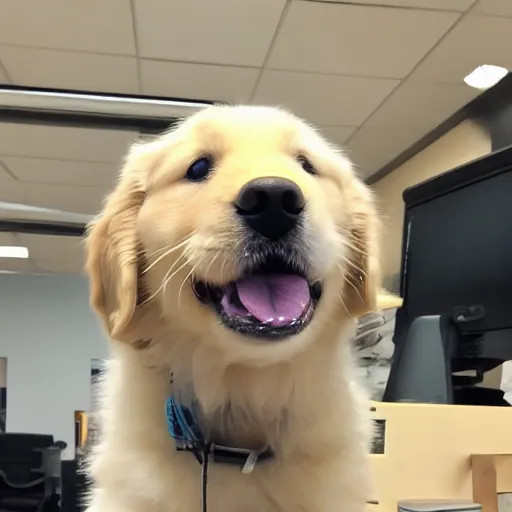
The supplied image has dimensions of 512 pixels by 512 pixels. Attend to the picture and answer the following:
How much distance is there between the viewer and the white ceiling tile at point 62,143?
3252 mm

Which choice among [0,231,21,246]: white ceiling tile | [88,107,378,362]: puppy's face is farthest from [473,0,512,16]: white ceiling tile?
[0,231,21,246]: white ceiling tile

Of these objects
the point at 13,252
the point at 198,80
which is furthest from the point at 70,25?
the point at 13,252

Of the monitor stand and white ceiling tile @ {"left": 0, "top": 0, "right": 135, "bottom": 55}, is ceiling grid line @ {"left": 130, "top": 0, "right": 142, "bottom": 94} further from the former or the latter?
the monitor stand

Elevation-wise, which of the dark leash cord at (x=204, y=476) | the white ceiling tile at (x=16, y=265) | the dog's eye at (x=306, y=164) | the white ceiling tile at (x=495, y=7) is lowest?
the dark leash cord at (x=204, y=476)

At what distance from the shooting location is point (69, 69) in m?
2.61

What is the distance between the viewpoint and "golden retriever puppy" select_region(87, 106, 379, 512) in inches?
29.0

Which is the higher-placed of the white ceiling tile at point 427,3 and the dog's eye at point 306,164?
the white ceiling tile at point 427,3

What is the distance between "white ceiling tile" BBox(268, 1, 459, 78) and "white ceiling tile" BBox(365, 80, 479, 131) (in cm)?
19

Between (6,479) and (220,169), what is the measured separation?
473 centimetres

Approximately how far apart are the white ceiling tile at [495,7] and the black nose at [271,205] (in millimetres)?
1675

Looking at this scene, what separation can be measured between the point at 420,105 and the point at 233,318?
2.41m

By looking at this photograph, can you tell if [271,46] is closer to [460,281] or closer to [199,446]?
[460,281]

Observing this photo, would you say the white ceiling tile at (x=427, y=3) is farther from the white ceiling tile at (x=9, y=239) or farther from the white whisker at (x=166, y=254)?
the white ceiling tile at (x=9, y=239)

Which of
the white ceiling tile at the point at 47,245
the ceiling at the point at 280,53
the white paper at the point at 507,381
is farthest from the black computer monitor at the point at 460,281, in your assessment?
the white ceiling tile at the point at 47,245
